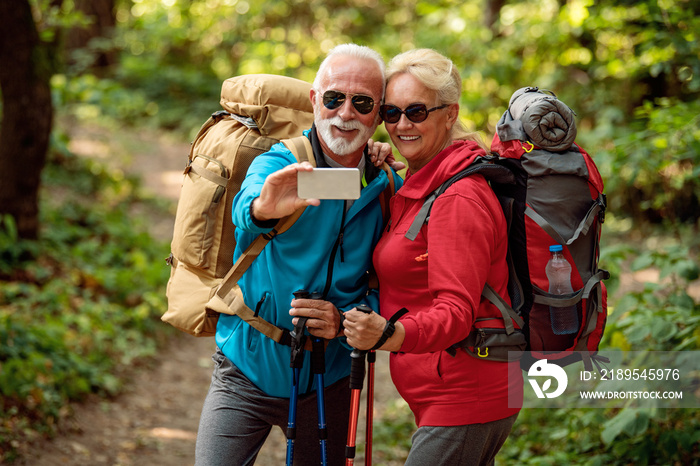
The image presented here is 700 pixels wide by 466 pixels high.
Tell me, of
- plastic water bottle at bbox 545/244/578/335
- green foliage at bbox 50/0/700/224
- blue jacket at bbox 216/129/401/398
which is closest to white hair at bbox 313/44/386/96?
blue jacket at bbox 216/129/401/398

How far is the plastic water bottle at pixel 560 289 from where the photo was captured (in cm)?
241

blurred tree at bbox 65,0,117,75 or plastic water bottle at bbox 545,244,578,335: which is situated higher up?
blurred tree at bbox 65,0,117,75

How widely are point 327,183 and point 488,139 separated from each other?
400 inches

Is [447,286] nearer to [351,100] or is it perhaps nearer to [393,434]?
[351,100]

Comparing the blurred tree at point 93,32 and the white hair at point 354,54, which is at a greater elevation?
the blurred tree at point 93,32

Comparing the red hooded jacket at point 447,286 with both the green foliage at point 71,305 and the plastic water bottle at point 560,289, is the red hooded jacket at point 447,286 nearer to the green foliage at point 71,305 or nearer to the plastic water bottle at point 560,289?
the plastic water bottle at point 560,289

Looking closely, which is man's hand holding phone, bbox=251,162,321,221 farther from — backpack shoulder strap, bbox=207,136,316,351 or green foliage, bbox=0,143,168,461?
green foliage, bbox=0,143,168,461

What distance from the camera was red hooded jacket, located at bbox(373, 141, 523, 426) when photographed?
2.21 m

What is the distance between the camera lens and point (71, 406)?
17.8 feet

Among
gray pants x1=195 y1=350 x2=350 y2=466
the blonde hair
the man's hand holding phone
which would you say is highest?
the blonde hair

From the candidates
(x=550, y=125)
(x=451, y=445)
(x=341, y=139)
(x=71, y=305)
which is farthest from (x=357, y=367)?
(x=71, y=305)

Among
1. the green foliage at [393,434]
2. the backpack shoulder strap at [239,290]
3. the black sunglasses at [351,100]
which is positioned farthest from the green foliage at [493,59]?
the backpack shoulder strap at [239,290]

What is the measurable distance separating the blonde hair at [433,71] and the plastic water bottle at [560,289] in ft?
2.47

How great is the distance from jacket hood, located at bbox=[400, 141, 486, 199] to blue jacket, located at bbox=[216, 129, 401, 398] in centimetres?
26
